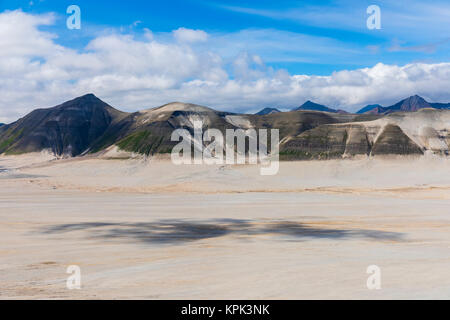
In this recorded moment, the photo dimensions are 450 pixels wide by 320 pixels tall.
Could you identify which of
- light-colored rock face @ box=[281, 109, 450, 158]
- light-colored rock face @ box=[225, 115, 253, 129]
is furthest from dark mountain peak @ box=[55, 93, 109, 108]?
light-colored rock face @ box=[281, 109, 450, 158]

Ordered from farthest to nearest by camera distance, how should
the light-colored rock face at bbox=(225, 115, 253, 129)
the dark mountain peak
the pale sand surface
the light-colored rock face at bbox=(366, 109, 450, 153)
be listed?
the dark mountain peak, the light-colored rock face at bbox=(225, 115, 253, 129), the light-colored rock face at bbox=(366, 109, 450, 153), the pale sand surface

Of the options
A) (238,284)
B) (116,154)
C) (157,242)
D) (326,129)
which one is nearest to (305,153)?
(326,129)

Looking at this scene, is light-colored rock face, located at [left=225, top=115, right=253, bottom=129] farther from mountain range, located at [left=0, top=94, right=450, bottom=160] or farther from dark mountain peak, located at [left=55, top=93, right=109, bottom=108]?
dark mountain peak, located at [left=55, top=93, right=109, bottom=108]

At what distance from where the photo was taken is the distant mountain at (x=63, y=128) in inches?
5128

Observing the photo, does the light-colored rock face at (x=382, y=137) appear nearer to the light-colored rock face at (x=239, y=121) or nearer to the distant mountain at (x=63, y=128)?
the light-colored rock face at (x=239, y=121)

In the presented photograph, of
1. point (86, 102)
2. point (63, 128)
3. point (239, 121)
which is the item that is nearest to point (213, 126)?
point (239, 121)

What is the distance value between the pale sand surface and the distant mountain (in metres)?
84.2

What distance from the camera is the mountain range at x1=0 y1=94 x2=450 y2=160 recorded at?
9219cm

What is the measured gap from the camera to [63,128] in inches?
5433

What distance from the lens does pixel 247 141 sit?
4198 inches

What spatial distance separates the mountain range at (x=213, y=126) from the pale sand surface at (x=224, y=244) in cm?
4433

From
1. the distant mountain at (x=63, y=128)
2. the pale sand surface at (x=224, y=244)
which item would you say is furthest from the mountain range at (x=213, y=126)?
the pale sand surface at (x=224, y=244)

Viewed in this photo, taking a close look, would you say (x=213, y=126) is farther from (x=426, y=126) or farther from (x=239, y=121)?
(x=426, y=126)
